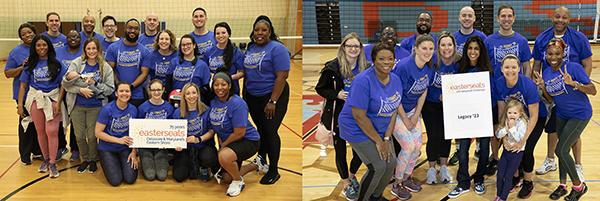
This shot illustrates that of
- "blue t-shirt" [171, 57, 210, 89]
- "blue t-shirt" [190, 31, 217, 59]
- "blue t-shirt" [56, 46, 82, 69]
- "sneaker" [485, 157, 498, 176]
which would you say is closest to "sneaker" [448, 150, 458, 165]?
"sneaker" [485, 157, 498, 176]

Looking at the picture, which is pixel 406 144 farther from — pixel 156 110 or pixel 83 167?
pixel 83 167

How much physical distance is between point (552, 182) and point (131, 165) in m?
3.55

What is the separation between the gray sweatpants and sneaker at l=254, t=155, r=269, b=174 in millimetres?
1486

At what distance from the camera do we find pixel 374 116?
377 centimetres

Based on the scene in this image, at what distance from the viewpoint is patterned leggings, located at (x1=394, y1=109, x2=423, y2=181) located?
412cm

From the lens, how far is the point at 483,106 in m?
4.14

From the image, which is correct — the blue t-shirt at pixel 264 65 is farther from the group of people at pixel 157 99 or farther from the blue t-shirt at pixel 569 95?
the blue t-shirt at pixel 569 95

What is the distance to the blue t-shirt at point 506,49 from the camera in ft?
14.8

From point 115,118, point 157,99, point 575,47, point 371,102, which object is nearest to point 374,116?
point 371,102

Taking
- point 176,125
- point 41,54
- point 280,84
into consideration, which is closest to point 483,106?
point 280,84

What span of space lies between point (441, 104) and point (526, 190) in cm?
92

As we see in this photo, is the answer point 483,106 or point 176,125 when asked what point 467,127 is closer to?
point 483,106

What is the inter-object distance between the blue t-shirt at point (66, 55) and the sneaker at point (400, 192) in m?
3.05

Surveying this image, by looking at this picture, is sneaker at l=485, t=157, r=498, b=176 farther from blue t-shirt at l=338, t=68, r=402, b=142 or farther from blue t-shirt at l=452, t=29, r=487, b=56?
blue t-shirt at l=338, t=68, r=402, b=142
